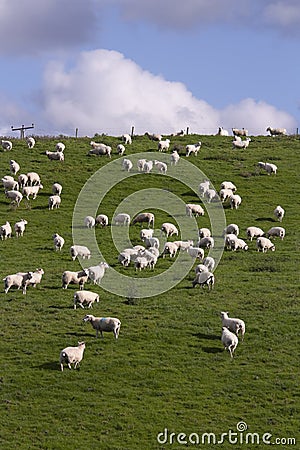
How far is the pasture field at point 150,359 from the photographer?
25344mm

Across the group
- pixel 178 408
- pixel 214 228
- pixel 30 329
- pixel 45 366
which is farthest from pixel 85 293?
pixel 214 228

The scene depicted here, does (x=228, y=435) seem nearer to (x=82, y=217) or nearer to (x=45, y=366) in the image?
(x=45, y=366)

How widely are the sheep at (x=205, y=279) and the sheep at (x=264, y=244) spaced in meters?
7.26

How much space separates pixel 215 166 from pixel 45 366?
37184mm

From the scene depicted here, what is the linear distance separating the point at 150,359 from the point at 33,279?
32.6ft

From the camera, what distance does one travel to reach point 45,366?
29156mm

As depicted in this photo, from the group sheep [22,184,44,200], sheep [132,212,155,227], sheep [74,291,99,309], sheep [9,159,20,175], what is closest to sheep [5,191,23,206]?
sheep [22,184,44,200]

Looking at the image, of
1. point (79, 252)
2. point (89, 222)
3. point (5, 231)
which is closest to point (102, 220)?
point (89, 222)

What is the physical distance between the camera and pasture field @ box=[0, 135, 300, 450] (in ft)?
83.1

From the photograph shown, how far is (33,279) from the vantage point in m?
37.9

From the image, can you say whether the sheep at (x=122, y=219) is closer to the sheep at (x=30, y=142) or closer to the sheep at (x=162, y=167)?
the sheep at (x=162, y=167)

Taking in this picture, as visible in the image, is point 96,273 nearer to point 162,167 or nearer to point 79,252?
point 79,252

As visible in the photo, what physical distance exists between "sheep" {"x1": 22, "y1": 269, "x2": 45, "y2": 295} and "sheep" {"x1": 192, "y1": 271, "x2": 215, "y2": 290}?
288 inches

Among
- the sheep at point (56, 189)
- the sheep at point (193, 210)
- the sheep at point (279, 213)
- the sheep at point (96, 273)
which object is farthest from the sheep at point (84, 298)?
the sheep at point (56, 189)
